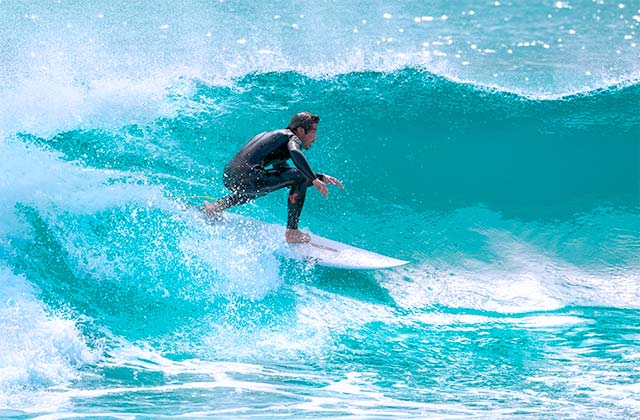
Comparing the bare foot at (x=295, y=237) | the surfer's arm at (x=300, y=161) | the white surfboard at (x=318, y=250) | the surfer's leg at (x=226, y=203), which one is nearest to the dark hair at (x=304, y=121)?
the surfer's arm at (x=300, y=161)

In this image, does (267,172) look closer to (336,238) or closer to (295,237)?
(295,237)

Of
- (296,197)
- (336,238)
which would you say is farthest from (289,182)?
(336,238)

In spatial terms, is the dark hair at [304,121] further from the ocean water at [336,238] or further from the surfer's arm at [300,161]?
the ocean water at [336,238]

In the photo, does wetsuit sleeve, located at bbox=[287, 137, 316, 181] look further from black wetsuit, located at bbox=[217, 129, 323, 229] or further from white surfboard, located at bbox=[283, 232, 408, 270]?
white surfboard, located at bbox=[283, 232, 408, 270]

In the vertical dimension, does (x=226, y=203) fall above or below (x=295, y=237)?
above

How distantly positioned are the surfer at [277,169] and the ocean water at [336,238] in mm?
474

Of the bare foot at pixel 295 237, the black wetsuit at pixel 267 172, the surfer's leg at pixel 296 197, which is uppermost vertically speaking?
the black wetsuit at pixel 267 172

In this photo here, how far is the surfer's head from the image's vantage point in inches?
276

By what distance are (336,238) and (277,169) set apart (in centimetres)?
144

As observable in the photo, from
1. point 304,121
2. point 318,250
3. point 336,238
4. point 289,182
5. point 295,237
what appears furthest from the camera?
point 336,238

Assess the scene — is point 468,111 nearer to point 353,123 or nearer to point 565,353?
point 353,123

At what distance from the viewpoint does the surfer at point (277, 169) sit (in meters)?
7.02

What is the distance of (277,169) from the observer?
23.7 ft

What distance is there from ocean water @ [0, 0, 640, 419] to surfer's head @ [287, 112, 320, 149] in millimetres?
1081
